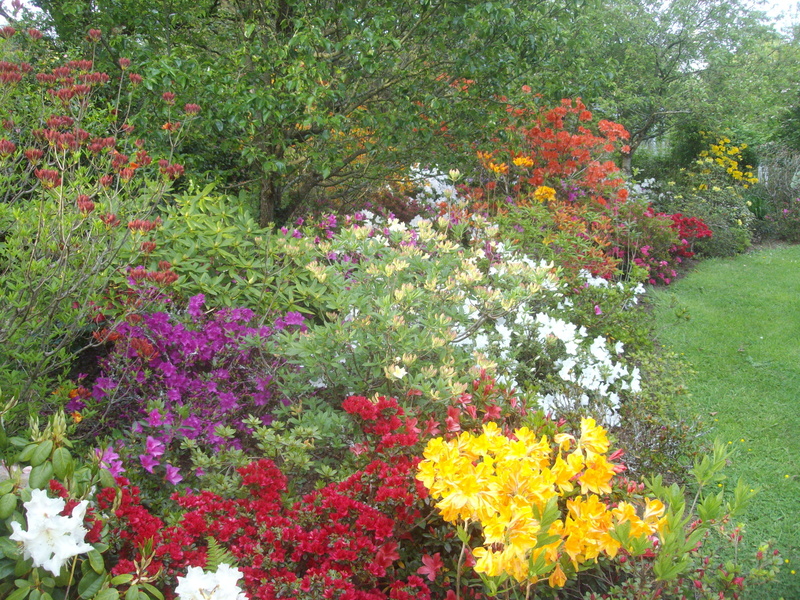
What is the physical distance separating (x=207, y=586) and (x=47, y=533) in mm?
361

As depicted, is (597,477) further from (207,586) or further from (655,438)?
(655,438)

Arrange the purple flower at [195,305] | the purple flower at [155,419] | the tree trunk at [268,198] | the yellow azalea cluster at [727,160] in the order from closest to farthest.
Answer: the purple flower at [155,419] < the purple flower at [195,305] < the tree trunk at [268,198] < the yellow azalea cluster at [727,160]

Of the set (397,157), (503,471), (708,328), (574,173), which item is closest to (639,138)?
(574,173)

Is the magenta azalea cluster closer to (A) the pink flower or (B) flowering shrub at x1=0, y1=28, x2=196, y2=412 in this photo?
(B) flowering shrub at x1=0, y1=28, x2=196, y2=412

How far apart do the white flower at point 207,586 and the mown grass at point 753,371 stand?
1535 millimetres

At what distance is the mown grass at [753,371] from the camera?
319 centimetres

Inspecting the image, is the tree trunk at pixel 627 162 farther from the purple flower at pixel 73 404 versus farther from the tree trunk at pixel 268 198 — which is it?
the purple flower at pixel 73 404

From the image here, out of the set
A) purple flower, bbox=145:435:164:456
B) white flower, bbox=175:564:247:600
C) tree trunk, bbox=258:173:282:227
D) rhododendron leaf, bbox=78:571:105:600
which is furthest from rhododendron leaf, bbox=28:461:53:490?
tree trunk, bbox=258:173:282:227

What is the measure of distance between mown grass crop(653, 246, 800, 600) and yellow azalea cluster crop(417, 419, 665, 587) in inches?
21.5

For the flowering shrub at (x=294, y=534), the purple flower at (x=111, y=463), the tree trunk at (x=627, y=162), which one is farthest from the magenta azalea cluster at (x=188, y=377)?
the tree trunk at (x=627, y=162)

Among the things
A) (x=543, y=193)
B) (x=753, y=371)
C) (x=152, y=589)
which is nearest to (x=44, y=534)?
(x=152, y=589)

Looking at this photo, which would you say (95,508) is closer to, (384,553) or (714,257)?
(384,553)

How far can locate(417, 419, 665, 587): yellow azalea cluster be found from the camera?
1.50m

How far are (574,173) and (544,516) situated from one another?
6.52 m
